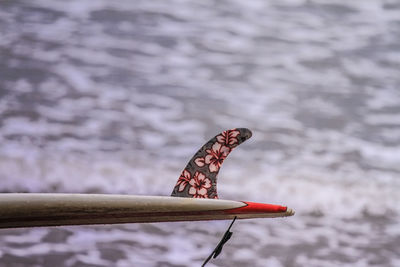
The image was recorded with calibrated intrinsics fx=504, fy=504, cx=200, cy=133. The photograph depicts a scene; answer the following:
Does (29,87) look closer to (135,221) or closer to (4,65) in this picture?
(4,65)

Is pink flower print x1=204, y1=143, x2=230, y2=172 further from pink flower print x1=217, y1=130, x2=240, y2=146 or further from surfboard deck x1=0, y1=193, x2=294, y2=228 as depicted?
surfboard deck x1=0, y1=193, x2=294, y2=228

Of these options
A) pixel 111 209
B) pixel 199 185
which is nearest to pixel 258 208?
pixel 199 185

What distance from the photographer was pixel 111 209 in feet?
4.15

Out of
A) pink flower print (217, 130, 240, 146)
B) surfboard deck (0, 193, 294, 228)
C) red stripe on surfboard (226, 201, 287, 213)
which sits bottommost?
red stripe on surfboard (226, 201, 287, 213)

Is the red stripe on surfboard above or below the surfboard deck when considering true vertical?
below

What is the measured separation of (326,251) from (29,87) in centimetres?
119

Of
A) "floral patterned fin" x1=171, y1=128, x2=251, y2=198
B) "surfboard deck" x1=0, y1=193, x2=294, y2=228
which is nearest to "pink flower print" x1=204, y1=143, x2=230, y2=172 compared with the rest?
"floral patterned fin" x1=171, y1=128, x2=251, y2=198

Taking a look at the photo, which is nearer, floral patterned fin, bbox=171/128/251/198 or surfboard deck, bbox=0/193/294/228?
surfboard deck, bbox=0/193/294/228

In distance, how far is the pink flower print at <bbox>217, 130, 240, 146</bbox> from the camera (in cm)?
152

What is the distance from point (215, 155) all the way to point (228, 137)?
0.07 m

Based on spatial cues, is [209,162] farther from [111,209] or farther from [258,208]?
[111,209]

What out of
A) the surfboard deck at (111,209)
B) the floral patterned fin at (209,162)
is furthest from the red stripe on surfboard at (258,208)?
the floral patterned fin at (209,162)

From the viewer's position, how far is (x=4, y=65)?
1773 millimetres

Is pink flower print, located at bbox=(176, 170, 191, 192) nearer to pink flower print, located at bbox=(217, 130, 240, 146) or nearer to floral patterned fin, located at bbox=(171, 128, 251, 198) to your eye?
floral patterned fin, located at bbox=(171, 128, 251, 198)
